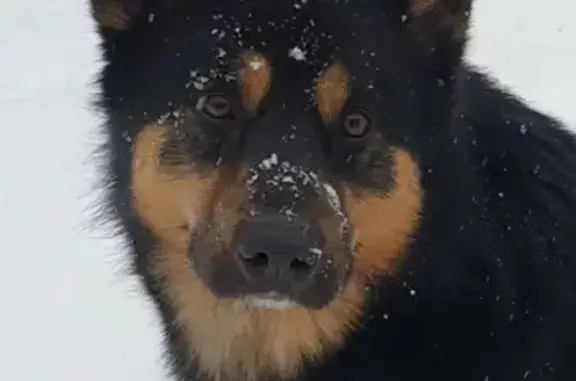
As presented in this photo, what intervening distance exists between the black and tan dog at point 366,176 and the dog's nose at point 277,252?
0.66 ft

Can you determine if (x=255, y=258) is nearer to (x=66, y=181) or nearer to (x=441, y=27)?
(x=441, y=27)

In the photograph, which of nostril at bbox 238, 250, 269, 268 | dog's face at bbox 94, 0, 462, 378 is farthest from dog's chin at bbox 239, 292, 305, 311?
nostril at bbox 238, 250, 269, 268

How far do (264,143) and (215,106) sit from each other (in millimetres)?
289

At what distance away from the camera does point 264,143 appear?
3.84 m

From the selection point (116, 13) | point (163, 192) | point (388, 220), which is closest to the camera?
point (388, 220)

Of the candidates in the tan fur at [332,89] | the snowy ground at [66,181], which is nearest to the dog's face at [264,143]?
the tan fur at [332,89]

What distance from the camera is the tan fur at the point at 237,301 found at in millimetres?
3963

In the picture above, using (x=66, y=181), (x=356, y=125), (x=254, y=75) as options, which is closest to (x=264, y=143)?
(x=254, y=75)

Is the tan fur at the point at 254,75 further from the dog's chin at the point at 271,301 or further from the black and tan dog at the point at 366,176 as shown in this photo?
the dog's chin at the point at 271,301

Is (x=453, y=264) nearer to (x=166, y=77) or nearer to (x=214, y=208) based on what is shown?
(x=214, y=208)

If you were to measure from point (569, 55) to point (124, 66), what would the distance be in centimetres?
741

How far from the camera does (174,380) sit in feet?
15.4

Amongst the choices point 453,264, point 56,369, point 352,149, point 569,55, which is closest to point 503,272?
point 453,264

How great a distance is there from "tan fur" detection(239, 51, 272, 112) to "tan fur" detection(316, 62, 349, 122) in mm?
201
